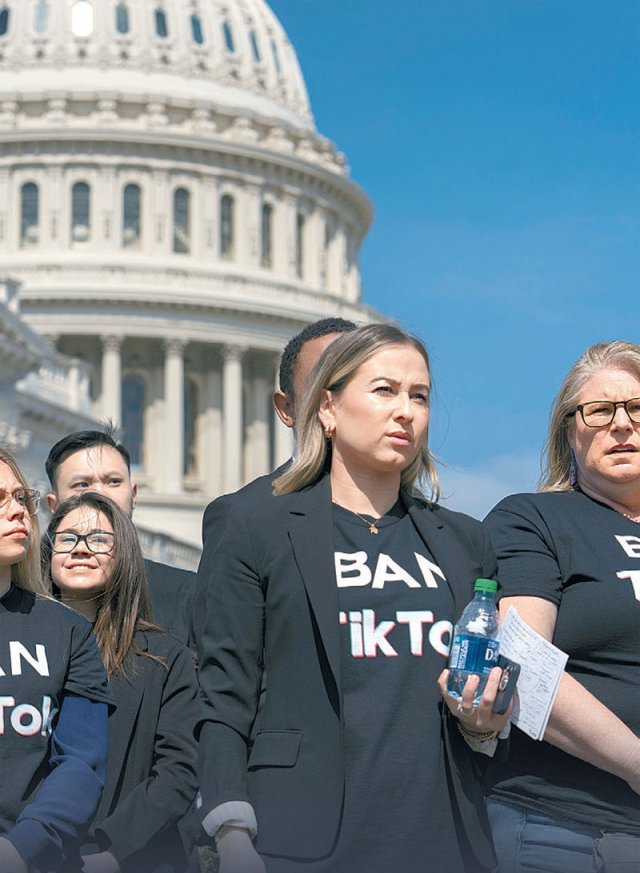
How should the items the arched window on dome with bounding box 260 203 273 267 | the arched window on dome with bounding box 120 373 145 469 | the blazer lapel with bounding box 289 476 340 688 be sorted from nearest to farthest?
the blazer lapel with bounding box 289 476 340 688 → the arched window on dome with bounding box 120 373 145 469 → the arched window on dome with bounding box 260 203 273 267

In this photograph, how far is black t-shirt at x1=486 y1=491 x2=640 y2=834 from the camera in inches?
216

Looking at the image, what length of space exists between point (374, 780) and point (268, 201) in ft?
246

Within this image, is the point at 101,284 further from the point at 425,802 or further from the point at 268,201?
the point at 425,802

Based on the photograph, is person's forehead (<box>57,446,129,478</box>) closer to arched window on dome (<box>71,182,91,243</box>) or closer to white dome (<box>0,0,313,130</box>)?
arched window on dome (<box>71,182,91,243</box>)

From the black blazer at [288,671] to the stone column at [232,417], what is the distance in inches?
2638

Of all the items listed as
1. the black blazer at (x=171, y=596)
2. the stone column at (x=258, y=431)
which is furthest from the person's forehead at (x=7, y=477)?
the stone column at (x=258, y=431)

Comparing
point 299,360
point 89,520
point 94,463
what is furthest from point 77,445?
point 89,520

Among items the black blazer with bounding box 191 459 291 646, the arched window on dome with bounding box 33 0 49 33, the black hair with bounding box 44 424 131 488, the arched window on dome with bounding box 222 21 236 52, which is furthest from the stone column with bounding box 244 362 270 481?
the black blazer with bounding box 191 459 291 646

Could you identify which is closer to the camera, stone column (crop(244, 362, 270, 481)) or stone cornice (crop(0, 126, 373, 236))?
stone cornice (crop(0, 126, 373, 236))

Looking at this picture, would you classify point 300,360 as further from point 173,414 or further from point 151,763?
point 173,414

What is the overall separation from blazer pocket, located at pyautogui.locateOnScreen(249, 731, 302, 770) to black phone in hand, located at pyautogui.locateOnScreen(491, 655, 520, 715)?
1.78ft

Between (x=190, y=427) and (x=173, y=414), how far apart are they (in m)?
2.83

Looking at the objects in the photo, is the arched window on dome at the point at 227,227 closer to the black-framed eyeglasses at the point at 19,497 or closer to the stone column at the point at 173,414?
the stone column at the point at 173,414

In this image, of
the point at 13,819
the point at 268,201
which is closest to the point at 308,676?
the point at 13,819
